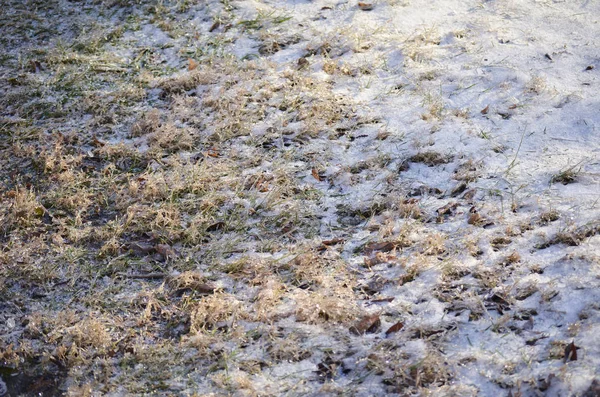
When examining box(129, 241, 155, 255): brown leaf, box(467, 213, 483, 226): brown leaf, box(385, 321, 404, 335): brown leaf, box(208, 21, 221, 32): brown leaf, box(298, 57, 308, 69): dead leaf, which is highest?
box(208, 21, 221, 32): brown leaf

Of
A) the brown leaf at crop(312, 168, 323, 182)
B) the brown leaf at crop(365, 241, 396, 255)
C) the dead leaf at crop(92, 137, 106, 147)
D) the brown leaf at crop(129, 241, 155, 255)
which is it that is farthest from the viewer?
the dead leaf at crop(92, 137, 106, 147)

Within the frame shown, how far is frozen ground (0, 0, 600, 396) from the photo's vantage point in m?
2.88

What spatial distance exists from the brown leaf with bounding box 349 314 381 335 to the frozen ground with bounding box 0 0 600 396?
14 mm

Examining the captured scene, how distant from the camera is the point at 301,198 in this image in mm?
3877

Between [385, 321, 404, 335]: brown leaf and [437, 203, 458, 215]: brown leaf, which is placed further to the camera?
[437, 203, 458, 215]: brown leaf

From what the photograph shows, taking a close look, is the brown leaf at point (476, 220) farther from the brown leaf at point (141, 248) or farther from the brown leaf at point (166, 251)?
the brown leaf at point (141, 248)

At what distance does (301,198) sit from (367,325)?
1.13 metres

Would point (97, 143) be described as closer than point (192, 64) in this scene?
Yes

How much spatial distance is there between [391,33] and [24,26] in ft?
10.9

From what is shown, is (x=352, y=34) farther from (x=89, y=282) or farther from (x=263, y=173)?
(x=89, y=282)

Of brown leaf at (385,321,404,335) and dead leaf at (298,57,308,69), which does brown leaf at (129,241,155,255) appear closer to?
brown leaf at (385,321,404,335)

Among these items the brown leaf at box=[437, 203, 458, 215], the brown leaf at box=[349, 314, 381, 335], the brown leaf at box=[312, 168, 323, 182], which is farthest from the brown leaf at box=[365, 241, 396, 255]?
the brown leaf at box=[312, 168, 323, 182]

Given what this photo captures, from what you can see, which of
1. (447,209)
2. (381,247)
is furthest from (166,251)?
(447,209)

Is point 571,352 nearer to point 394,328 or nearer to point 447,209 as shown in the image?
point 394,328
